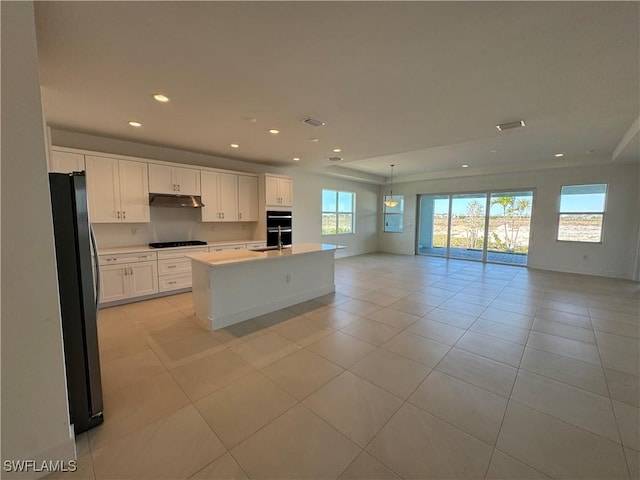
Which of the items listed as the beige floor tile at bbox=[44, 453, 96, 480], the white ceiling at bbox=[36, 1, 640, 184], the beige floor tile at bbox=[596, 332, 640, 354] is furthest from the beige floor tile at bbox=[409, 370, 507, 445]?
the white ceiling at bbox=[36, 1, 640, 184]

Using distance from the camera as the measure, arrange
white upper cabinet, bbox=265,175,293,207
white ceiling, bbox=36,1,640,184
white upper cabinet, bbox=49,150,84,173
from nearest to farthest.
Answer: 1. white ceiling, bbox=36,1,640,184
2. white upper cabinet, bbox=49,150,84,173
3. white upper cabinet, bbox=265,175,293,207

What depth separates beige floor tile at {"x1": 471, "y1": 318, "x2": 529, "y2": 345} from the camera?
3.10m

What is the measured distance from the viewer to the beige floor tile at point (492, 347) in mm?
2668

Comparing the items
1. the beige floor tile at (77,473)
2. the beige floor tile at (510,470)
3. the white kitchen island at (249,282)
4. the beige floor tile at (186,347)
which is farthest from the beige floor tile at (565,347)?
the beige floor tile at (77,473)

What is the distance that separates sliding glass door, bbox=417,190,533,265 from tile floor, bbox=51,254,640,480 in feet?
13.0

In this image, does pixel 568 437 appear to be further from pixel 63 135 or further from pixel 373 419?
pixel 63 135

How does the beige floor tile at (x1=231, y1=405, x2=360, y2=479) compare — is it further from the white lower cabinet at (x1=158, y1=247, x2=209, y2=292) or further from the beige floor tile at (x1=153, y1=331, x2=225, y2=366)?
the white lower cabinet at (x1=158, y1=247, x2=209, y2=292)

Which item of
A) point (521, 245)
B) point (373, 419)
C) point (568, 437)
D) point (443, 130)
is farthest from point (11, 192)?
point (521, 245)

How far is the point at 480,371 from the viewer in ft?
8.04

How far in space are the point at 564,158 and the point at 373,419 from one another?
312 inches

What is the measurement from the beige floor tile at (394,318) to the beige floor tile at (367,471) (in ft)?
6.46

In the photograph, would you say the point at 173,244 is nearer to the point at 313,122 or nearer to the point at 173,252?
the point at 173,252

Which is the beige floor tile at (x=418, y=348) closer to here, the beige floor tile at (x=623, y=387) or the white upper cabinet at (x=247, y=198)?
the beige floor tile at (x=623, y=387)

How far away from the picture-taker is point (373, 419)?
1860mm
